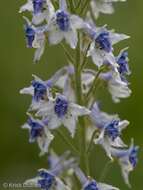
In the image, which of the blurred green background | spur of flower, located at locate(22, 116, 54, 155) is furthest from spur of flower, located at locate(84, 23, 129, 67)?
the blurred green background

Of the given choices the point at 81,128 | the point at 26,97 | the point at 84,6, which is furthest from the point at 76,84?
the point at 26,97

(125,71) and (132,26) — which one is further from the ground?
(125,71)

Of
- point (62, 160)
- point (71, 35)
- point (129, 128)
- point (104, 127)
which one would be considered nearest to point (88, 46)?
point (71, 35)

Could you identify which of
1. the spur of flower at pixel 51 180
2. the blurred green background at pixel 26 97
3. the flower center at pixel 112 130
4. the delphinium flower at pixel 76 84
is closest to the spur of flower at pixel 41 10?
the delphinium flower at pixel 76 84

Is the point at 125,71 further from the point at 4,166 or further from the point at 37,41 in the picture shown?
the point at 4,166

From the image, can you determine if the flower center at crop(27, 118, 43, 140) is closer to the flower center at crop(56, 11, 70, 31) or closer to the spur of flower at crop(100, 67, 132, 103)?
the spur of flower at crop(100, 67, 132, 103)

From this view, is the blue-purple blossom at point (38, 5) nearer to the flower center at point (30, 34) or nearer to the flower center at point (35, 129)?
the flower center at point (30, 34)

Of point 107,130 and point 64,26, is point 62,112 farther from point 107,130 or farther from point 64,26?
point 64,26
